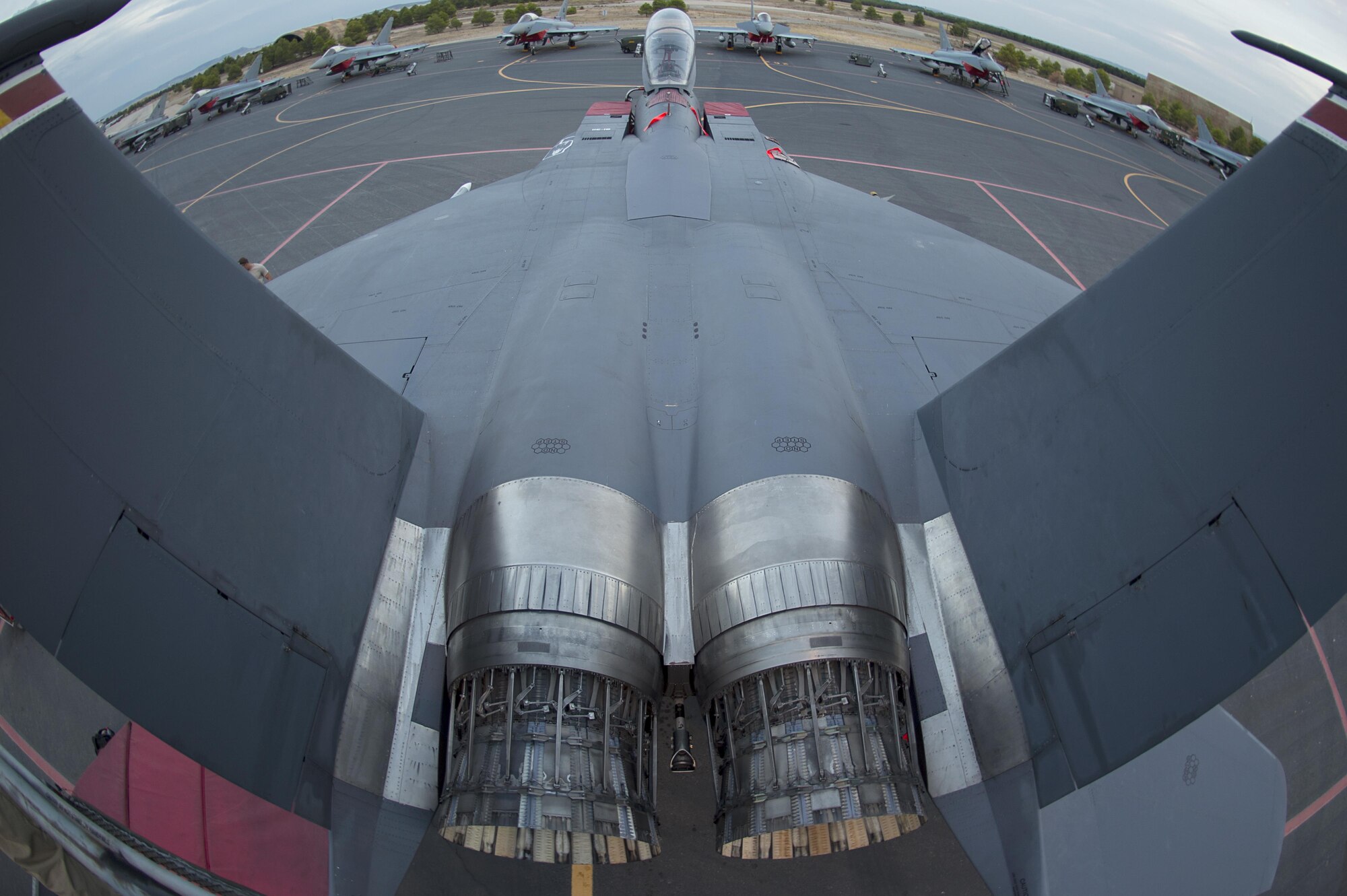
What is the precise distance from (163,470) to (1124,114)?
98.5 ft

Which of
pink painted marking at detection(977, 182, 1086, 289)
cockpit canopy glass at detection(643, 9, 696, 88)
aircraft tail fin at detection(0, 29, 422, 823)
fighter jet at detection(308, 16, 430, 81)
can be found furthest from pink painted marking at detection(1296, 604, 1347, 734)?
fighter jet at detection(308, 16, 430, 81)

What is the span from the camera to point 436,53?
29922 mm

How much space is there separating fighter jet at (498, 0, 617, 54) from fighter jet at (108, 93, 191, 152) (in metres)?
11.6

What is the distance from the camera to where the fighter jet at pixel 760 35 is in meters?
28.8

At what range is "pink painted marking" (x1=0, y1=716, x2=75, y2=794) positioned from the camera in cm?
828

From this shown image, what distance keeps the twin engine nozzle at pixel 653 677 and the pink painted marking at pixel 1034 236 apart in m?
13.4

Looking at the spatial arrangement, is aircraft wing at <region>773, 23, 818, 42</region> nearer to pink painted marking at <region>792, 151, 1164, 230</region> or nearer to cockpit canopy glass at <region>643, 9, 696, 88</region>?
pink painted marking at <region>792, 151, 1164, 230</region>

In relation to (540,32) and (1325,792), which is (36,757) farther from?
(540,32)

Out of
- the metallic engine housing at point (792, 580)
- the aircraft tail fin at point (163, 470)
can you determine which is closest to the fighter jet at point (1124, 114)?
the metallic engine housing at point (792, 580)

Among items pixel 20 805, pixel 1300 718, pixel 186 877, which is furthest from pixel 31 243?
pixel 1300 718

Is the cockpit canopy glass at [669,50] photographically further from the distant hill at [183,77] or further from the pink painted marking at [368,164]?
the distant hill at [183,77]

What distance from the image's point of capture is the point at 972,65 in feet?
89.7

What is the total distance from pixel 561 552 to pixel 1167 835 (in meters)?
4.88

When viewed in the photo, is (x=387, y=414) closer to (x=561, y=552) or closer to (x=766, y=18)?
(x=561, y=552)
